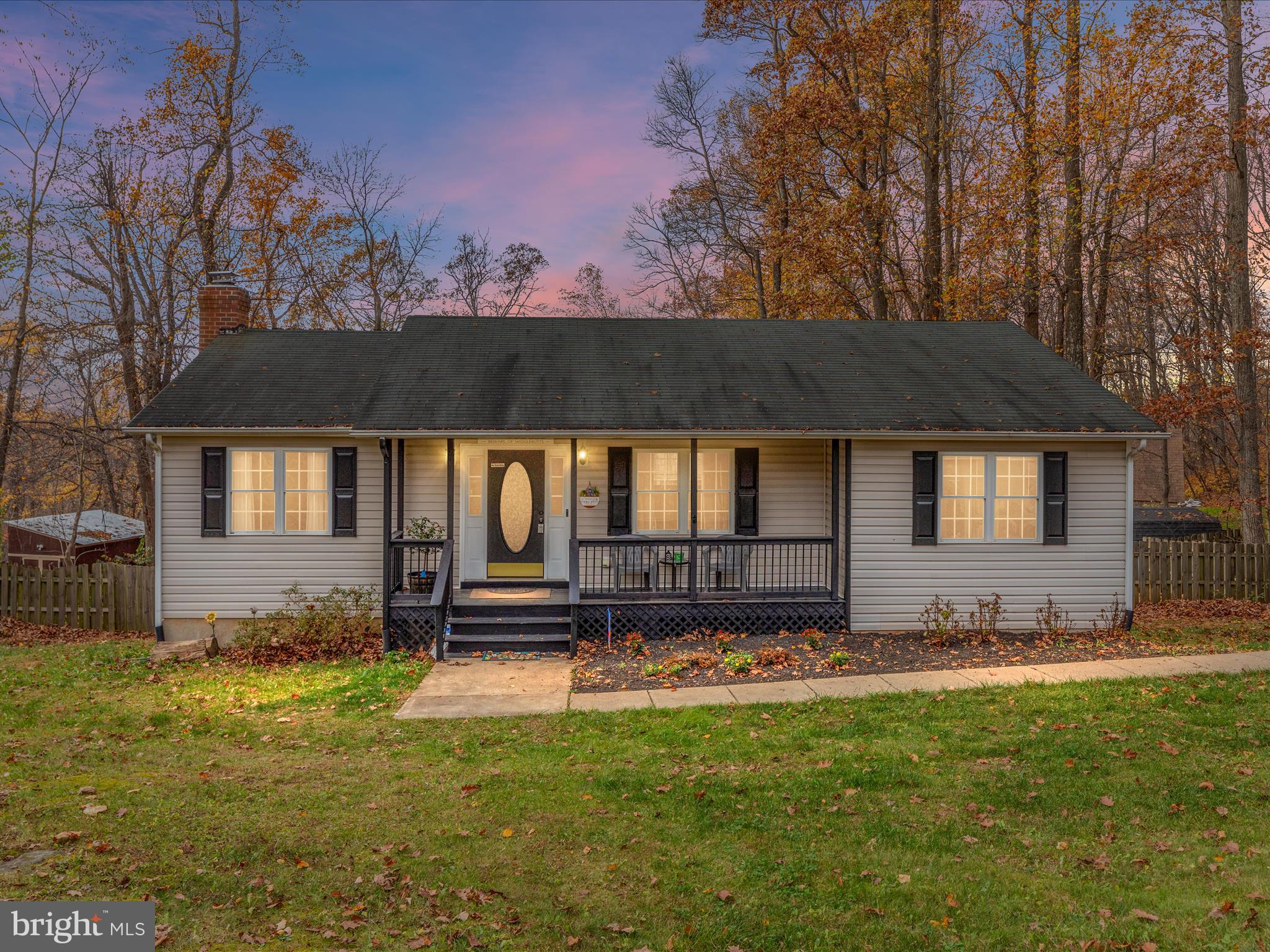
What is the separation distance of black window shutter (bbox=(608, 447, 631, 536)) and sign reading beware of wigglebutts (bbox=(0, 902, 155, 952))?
922 centimetres

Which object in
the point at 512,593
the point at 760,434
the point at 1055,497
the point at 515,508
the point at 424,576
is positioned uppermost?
the point at 760,434

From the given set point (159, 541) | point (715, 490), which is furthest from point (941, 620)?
Result: point (159, 541)

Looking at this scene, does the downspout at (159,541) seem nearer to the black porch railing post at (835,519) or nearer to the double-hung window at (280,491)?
the double-hung window at (280,491)

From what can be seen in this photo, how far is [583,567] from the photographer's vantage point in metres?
13.1

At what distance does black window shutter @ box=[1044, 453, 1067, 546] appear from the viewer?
40.7 feet

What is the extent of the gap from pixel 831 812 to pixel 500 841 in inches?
97.2

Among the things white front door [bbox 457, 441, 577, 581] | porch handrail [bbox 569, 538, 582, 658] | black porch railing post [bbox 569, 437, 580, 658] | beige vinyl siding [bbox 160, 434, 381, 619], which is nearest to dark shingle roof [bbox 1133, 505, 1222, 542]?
white front door [bbox 457, 441, 577, 581]

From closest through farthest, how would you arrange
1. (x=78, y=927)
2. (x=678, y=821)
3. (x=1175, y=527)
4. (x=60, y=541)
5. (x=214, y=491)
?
(x=78, y=927), (x=678, y=821), (x=214, y=491), (x=60, y=541), (x=1175, y=527)

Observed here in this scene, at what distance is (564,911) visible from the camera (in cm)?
460

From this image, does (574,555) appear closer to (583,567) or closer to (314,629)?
(583,567)

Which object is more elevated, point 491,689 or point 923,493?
point 923,493

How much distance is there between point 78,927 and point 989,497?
12208 millimetres

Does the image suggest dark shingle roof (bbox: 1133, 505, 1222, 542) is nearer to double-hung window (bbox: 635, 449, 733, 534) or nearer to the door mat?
double-hung window (bbox: 635, 449, 733, 534)

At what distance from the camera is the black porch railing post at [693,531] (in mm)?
11883
